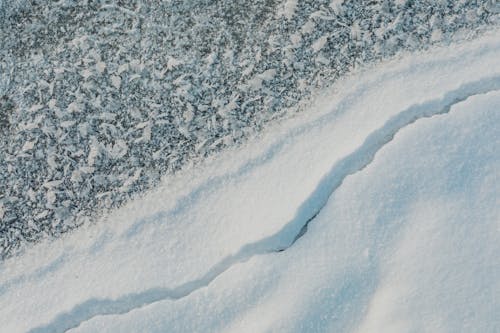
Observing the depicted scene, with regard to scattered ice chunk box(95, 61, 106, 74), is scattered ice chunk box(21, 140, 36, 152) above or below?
below

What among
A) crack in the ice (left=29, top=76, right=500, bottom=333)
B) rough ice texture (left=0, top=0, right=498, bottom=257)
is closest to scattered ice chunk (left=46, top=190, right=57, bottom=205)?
rough ice texture (left=0, top=0, right=498, bottom=257)

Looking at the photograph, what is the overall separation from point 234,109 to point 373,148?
0.30 meters

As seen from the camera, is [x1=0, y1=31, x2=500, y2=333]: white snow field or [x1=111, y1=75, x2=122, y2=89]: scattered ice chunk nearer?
[x1=0, y1=31, x2=500, y2=333]: white snow field

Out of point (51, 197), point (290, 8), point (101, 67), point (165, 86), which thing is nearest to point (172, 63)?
point (165, 86)

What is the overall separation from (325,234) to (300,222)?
0.05 m

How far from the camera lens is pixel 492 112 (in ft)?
3.84

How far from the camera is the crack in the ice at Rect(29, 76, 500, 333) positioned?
3.89 feet

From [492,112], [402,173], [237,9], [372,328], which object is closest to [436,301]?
[372,328]

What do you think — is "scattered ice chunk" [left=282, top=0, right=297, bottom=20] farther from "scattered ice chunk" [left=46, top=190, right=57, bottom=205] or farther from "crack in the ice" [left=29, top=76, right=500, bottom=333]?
"scattered ice chunk" [left=46, top=190, right=57, bottom=205]

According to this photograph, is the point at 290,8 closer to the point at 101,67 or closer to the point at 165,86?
the point at 165,86

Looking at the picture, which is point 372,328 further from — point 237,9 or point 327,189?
point 237,9

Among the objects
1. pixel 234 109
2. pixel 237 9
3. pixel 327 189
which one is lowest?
pixel 327 189

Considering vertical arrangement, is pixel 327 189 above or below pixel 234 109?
below

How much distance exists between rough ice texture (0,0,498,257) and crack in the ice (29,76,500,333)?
0.13 metres
